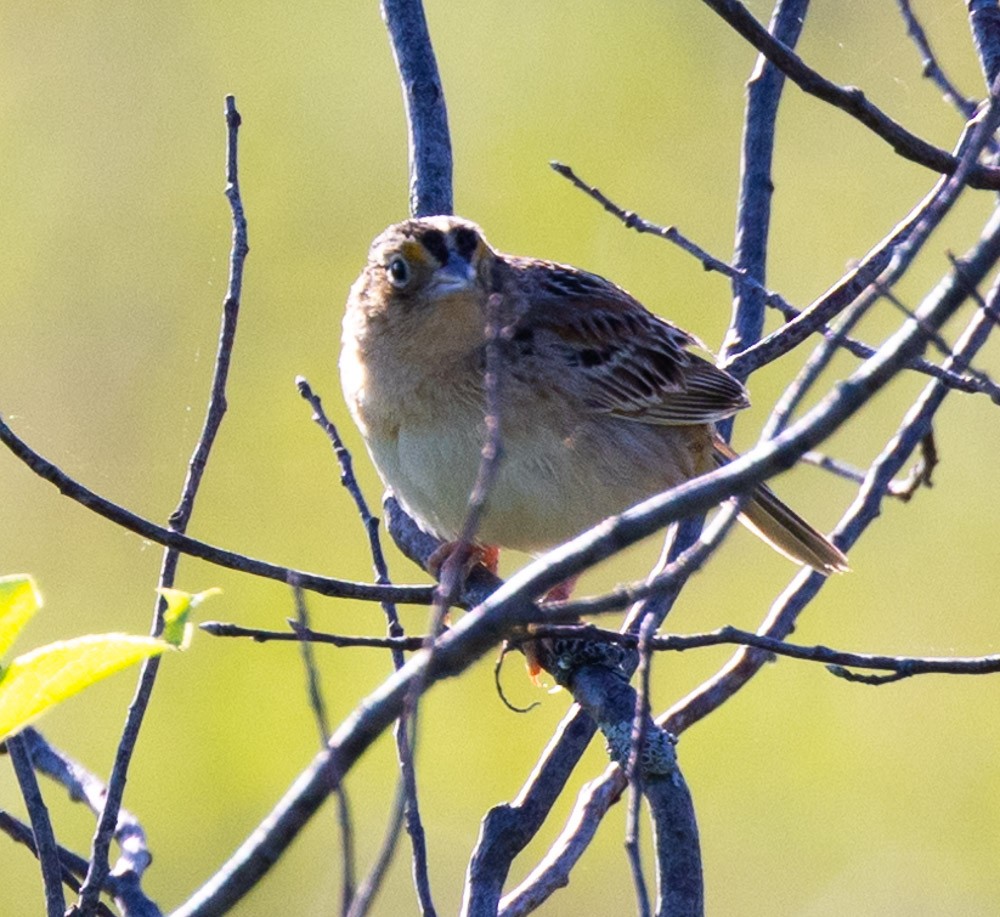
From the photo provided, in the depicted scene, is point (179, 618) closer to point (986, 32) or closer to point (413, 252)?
point (986, 32)

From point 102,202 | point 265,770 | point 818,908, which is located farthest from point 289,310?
point 818,908

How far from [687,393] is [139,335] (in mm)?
4154

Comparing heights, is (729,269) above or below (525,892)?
above

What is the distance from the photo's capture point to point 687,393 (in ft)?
14.9

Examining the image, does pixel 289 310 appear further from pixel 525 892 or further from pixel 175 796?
pixel 525 892

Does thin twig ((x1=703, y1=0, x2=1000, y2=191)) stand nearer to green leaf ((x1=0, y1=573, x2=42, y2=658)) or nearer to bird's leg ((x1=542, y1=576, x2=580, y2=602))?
green leaf ((x1=0, y1=573, x2=42, y2=658))

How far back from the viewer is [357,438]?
6.95 m

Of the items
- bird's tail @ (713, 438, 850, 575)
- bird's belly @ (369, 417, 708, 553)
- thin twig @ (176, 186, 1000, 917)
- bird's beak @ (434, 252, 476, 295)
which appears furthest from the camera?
bird's tail @ (713, 438, 850, 575)

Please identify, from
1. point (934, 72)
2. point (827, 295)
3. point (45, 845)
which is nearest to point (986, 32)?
point (934, 72)

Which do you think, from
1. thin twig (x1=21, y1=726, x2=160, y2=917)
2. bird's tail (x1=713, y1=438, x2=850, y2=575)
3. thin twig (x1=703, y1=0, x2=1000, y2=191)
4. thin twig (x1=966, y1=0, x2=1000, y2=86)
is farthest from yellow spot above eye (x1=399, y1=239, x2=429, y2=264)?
thin twig (x1=703, y1=0, x2=1000, y2=191)

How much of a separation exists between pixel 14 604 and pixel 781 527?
3.18 metres

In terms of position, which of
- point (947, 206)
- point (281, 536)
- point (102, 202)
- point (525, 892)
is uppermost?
point (102, 202)

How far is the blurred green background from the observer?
741cm

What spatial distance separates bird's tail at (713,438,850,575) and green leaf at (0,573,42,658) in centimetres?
296
